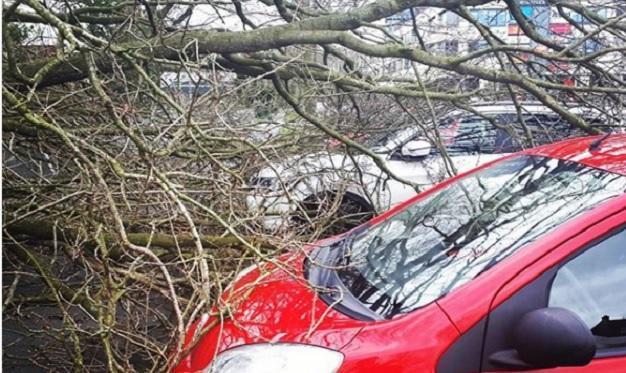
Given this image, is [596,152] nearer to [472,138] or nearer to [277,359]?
[277,359]

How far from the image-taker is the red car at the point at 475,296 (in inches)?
84.1

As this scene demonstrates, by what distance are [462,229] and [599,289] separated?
0.64 meters

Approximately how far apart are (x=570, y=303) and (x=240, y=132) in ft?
8.13

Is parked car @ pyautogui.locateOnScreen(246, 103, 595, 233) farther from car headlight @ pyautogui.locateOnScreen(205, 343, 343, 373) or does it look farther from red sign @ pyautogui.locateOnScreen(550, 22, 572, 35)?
car headlight @ pyautogui.locateOnScreen(205, 343, 343, 373)

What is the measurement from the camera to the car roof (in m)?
2.68

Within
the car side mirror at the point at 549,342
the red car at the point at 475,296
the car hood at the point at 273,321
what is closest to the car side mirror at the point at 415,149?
the red car at the point at 475,296

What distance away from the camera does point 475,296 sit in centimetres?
221

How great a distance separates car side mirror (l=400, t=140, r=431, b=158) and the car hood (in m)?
3.40

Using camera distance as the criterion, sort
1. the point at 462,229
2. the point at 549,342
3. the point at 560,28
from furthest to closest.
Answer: the point at 560,28 < the point at 462,229 < the point at 549,342

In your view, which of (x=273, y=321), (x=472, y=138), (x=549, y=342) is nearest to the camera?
(x=549, y=342)

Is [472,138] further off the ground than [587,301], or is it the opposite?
[587,301]

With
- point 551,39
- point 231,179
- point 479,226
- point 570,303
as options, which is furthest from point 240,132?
point 551,39

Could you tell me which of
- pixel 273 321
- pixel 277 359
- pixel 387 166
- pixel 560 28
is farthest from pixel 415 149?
pixel 277 359

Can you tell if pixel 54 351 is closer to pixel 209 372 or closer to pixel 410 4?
pixel 209 372
